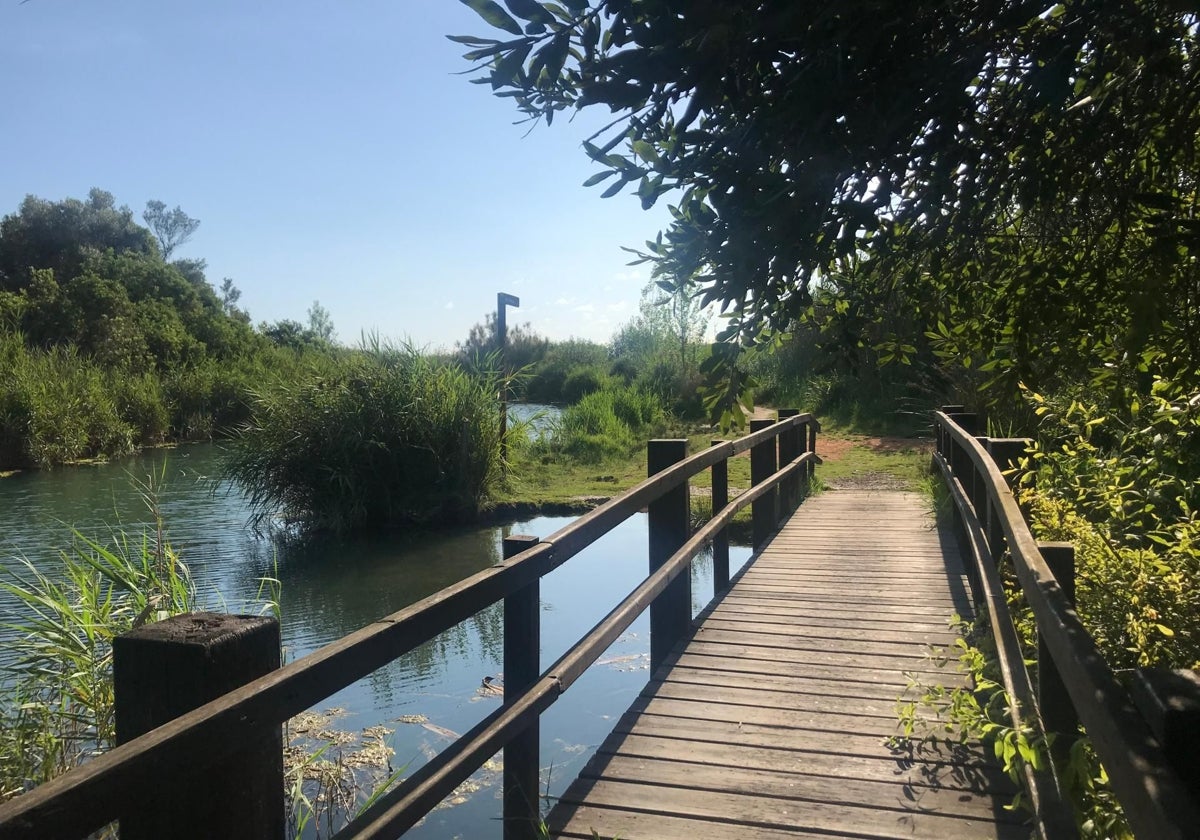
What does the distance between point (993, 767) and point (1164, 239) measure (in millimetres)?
2018

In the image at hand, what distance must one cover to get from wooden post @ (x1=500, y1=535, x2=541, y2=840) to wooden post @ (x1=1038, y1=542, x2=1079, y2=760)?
137 centimetres

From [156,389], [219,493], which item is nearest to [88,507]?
[219,493]

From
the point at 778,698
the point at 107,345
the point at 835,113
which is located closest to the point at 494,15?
the point at 835,113

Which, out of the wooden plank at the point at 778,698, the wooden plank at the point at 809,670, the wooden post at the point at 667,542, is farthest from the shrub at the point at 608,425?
A: the wooden plank at the point at 778,698

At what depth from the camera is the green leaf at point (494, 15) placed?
2188 mm

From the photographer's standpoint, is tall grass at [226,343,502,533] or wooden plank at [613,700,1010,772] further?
tall grass at [226,343,502,533]

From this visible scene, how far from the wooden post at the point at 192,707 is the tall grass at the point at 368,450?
457 inches

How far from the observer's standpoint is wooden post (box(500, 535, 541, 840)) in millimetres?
2883

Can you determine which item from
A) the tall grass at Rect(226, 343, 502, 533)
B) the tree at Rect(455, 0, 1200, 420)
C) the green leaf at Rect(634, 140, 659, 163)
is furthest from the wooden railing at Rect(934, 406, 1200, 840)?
the tall grass at Rect(226, 343, 502, 533)

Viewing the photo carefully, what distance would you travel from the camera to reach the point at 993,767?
3.35 meters

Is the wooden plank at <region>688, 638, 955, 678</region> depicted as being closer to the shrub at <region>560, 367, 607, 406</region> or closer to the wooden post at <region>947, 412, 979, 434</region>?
the wooden post at <region>947, 412, 979, 434</region>

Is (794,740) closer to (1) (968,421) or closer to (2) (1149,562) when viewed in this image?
(2) (1149,562)

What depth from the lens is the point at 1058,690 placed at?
7.98ft

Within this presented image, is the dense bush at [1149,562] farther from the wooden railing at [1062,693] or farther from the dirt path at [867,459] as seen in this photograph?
the dirt path at [867,459]
